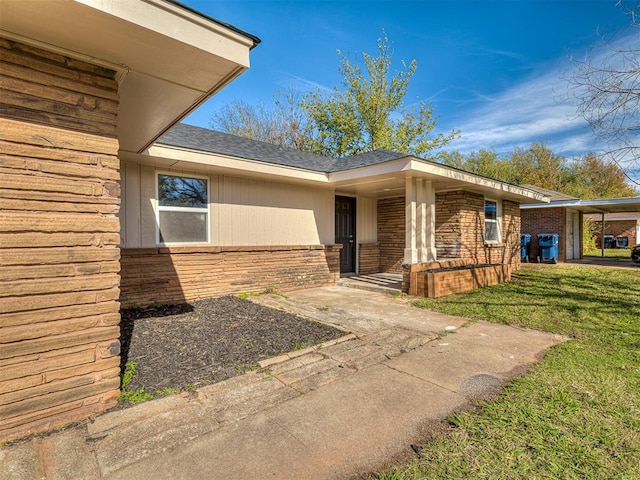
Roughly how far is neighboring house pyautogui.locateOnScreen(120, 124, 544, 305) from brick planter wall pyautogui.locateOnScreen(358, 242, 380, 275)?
34 millimetres

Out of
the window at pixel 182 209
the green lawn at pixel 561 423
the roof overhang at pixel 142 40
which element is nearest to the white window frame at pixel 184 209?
the window at pixel 182 209

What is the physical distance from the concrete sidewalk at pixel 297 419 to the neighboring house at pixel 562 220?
45.7ft

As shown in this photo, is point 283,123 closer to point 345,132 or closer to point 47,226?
point 345,132

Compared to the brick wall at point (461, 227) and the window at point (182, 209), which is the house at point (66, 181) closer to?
the window at point (182, 209)

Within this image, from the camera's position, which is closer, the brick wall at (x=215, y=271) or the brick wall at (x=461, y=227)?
the brick wall at (x=215, y=271)

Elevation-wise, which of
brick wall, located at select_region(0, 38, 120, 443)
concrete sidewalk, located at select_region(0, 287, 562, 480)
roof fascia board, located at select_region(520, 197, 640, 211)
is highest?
roof fascia board, located at select_region(520, 197, 640, 211)

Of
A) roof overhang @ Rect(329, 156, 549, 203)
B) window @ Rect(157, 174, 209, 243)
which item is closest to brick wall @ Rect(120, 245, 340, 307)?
window @ Rect(157, 174, 209, 243)

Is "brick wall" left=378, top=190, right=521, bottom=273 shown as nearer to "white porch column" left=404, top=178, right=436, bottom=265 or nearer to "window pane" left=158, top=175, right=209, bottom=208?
"white porch column" left=404, top=178, right=436, bottom=265

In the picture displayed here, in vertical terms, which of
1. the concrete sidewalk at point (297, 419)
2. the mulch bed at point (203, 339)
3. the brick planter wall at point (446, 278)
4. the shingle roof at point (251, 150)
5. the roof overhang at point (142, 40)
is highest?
the shingle roof at point (251, 150)

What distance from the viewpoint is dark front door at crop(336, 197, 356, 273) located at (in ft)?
32.1

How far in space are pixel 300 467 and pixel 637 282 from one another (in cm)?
1127

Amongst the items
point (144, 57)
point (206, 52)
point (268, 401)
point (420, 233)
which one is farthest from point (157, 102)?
point (420, 233)

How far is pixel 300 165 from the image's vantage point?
313 inches

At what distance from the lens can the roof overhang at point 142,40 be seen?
205 centimetres
